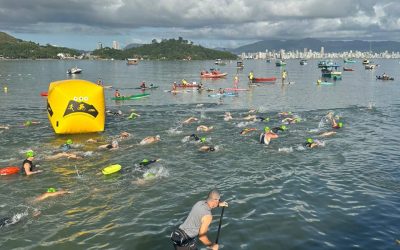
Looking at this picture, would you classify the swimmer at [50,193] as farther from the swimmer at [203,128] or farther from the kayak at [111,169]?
the swimmer at [203,128]

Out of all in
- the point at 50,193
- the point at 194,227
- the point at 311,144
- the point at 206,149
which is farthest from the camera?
the point at 311,144

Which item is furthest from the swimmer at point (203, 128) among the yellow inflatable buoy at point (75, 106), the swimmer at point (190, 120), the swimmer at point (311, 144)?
the swimmer at point (311, 144)

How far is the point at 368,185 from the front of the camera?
1911 cm

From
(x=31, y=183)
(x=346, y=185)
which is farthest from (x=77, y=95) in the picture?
(x=346, y=185)

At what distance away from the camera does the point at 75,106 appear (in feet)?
89.5

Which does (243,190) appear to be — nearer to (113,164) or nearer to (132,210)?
(132,210)

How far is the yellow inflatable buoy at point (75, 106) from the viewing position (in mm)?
27181

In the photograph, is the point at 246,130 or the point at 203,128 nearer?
the point at 246,130

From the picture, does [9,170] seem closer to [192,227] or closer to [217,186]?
[217,186]

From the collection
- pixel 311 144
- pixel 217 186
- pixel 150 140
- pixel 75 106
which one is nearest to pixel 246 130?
pixel 311 144

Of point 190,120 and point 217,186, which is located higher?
point 190,120

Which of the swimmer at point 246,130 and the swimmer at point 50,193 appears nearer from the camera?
the swimmer at point 50,193

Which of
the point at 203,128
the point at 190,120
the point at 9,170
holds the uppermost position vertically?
the point at 190,120

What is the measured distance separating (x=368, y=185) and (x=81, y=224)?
44.3 ft
